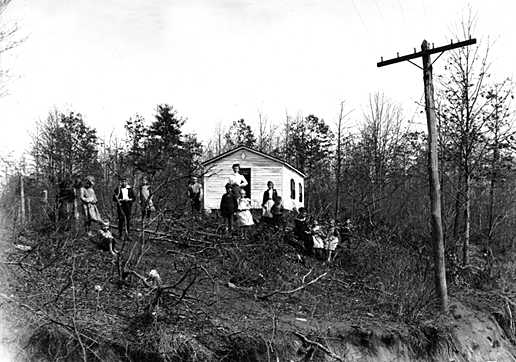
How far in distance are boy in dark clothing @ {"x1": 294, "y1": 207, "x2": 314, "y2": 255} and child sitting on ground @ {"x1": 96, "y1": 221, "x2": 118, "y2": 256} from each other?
252 inches

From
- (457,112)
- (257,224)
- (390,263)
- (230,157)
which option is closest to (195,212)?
(257,224)

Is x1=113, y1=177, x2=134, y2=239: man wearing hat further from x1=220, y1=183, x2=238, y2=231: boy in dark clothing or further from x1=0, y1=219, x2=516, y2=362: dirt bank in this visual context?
x1=220, y1=183, x2=238, y2=231: boy in dark clothing

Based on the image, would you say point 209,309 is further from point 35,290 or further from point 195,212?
point 195,212

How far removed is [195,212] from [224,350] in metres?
9.28

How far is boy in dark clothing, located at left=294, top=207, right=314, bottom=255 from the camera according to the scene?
18.1 m

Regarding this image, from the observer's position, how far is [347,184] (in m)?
39.8

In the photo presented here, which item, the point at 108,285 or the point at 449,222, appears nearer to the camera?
the point at 108,285

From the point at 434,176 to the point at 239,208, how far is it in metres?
6.03

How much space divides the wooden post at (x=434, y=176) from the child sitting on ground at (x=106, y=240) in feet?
29.0

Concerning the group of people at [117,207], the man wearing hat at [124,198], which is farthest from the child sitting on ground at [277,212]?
the man wearing hat at [124,198]

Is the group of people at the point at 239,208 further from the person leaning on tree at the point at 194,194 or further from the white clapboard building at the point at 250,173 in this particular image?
the white clapboard building at the point at 250,173

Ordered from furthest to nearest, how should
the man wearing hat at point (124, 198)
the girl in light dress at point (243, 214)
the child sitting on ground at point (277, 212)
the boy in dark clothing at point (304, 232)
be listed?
the boy in dark clothing at point (304, 232) → the girl in light dress at point (243, 214) → the child sitting on ground at point (277, 212) → the man wearing hat at point (124, 198)

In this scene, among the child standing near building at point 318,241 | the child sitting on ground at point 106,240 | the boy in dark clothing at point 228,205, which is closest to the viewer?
the child sitting on ground at point 106,240

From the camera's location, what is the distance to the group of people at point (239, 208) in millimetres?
16938
